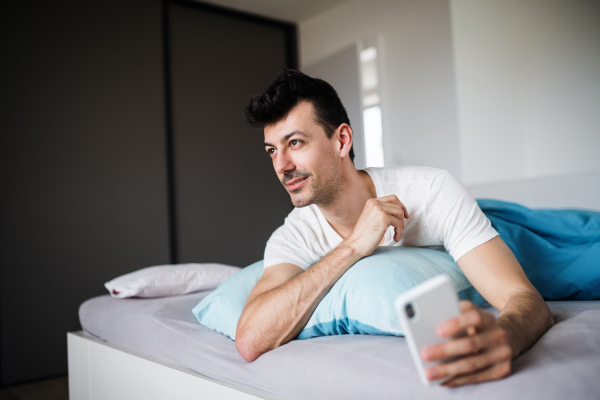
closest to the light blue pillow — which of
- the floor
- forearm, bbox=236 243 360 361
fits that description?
forearm, bbox=236 243 360 361

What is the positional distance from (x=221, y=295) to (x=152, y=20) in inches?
107

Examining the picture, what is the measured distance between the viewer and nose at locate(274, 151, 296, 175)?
1.21 m

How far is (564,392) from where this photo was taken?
59 centimetres

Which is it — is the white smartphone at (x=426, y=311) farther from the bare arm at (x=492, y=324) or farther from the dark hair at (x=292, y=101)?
the dark hair at (x=292, y=101)

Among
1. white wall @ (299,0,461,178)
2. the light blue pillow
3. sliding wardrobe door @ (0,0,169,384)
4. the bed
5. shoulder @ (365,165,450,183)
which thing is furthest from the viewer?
white wall @ (299,0,461,178)

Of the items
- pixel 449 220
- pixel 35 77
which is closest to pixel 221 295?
pixel 449 220

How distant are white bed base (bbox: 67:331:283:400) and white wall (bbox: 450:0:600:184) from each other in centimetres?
225

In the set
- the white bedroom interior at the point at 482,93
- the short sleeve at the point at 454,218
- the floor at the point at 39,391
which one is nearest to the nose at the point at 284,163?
the short sleeve at the point at 454,218

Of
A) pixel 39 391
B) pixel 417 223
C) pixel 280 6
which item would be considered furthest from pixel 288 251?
pixel 280 6

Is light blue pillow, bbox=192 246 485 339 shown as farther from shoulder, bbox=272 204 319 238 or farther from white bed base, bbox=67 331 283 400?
shoulder, bbox=272 204 319 238

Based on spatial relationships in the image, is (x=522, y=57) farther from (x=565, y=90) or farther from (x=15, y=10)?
(x=15, y=10)

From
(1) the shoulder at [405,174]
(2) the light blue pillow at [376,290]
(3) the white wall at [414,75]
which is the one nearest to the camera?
(2) the light blue pillow at [376,290]

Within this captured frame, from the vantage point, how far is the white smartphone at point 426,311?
519 millimetres

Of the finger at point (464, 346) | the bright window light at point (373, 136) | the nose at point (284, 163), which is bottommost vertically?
the finger at point (464, 346)
